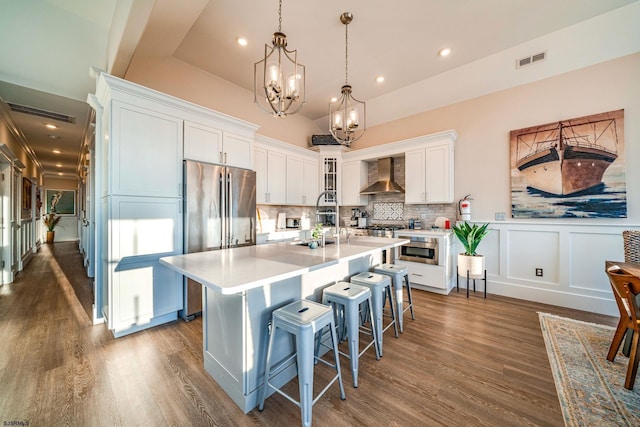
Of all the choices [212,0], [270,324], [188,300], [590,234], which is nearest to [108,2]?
[212,0]

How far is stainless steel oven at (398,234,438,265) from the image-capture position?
12.4 ft

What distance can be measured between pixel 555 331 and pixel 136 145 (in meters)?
4.88

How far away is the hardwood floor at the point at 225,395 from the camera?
1478 mm

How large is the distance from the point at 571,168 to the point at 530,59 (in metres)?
1.61

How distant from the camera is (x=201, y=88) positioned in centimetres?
381

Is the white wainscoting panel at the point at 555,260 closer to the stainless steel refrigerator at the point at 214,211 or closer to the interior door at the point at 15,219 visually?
the stainless steel refrigerator at the point at 214,211

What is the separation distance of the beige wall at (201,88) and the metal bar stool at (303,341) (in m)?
3.61

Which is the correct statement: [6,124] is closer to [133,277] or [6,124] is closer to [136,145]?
[136,145]

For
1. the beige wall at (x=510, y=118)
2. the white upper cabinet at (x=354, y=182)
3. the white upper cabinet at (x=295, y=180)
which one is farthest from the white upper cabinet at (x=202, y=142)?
the beige wall at (x=510, y=118)

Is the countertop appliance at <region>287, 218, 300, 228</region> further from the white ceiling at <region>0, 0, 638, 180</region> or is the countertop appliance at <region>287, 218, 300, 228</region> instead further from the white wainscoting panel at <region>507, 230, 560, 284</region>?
the white wainscoting panel at <region>507, 230, 560, 284</region>

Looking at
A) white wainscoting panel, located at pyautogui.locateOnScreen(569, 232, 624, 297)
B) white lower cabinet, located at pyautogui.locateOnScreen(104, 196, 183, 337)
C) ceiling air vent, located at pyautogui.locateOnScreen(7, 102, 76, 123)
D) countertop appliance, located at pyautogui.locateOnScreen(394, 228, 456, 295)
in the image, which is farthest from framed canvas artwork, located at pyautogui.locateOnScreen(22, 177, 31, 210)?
white wainscoting panel, located at pyautogui.locateOnScreen(569, 232, 624, 297)

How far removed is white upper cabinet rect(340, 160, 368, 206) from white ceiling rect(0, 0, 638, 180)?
1.85 metres

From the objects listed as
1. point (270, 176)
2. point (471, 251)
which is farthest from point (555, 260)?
point (270, 176)

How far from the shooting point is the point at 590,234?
3102mm
